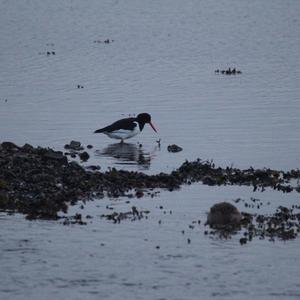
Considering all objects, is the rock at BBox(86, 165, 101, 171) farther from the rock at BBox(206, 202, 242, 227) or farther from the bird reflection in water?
the rock at BBox(206, 202, 242, 227)

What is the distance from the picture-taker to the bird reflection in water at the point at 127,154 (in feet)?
72.8

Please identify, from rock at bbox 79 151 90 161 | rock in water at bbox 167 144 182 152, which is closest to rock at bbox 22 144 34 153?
rock at bbox 79 151 90 161

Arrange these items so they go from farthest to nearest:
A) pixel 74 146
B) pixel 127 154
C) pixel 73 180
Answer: pixel 127 154 < pixel 74 146 < pixel 73 180

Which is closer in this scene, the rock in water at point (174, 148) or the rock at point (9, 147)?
the rock at point (9, 147)

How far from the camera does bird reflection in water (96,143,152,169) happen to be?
22203mm

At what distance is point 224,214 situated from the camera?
16.0m

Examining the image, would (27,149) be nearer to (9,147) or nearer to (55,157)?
(9,147)

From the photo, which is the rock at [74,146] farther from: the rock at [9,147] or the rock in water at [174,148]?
the rock in water at [174,148]

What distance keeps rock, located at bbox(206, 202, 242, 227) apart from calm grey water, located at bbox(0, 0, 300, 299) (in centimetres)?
50

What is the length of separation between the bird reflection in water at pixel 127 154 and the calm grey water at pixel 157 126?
1.9 inches

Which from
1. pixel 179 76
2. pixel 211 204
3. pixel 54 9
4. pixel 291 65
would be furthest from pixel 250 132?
pixel 54 9

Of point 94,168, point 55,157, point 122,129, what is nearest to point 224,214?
point 94,168

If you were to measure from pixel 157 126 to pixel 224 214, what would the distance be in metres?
11.6

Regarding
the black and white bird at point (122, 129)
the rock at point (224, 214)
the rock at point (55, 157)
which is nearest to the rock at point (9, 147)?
the rock at point (55, 157)
